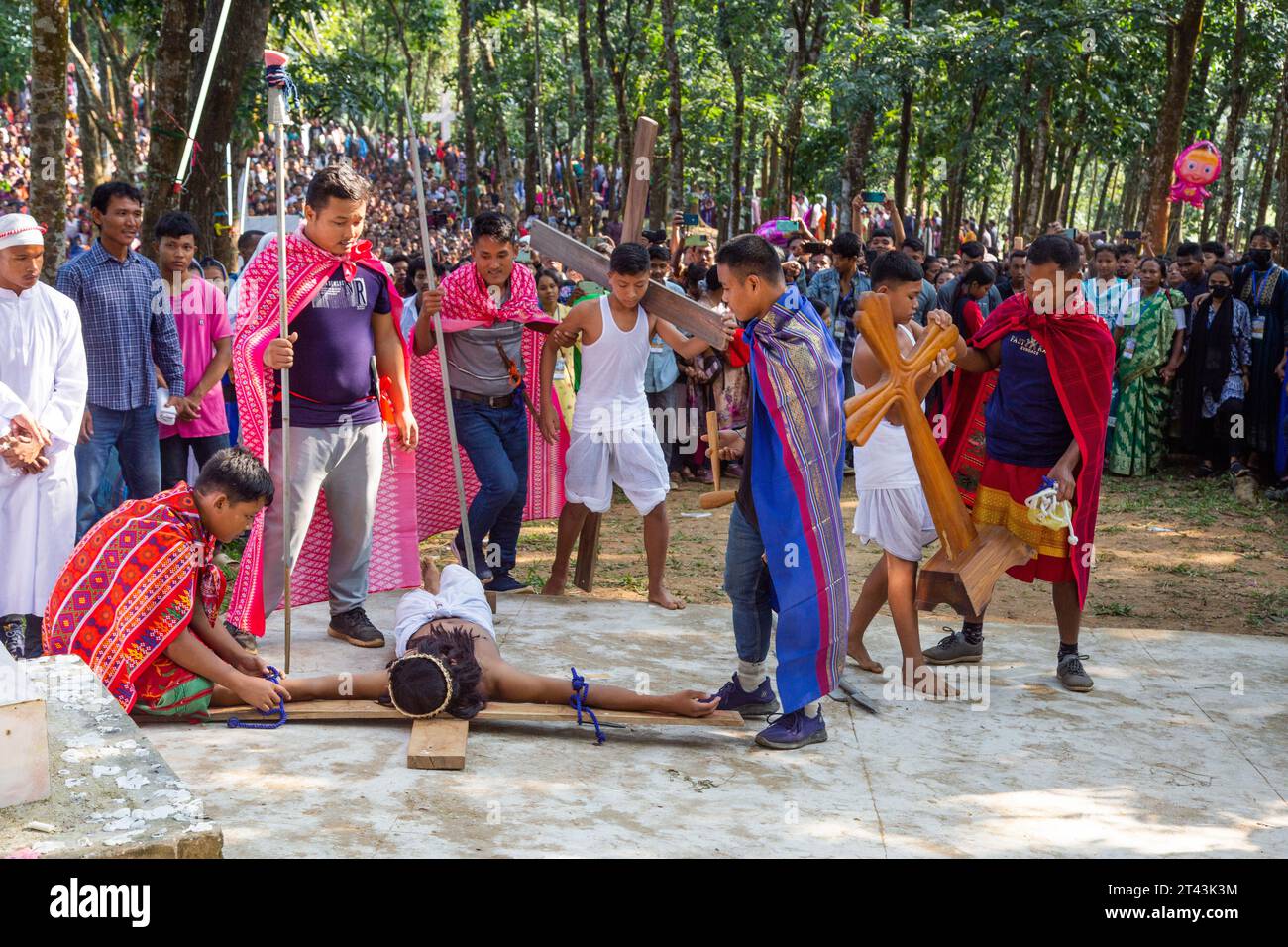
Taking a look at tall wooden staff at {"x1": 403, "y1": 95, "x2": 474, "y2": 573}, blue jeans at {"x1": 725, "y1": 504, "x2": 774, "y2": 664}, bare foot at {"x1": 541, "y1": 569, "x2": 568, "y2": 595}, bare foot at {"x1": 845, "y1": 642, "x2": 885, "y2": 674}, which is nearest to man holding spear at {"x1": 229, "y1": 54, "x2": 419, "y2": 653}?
tall wooden staff at {"x1": 403, "y1": 95, "x2": 474, "y2": 573}

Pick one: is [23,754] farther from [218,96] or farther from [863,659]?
[218,96]

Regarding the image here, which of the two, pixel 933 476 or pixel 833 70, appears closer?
pixel 933 476

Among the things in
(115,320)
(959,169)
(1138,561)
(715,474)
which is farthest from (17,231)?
(959,169)

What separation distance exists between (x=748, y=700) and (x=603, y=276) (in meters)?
2.52

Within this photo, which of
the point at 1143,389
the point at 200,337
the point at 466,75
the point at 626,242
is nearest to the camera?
the point at 626,242

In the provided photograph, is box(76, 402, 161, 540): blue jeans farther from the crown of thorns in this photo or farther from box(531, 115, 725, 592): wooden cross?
the crown of thorns

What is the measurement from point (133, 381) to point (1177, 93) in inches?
500

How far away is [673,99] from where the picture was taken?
17469 mm

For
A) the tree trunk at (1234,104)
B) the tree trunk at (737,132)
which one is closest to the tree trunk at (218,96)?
the tree trunk at (737,132)

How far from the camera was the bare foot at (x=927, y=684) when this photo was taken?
18.6 feet

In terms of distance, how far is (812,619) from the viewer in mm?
4836

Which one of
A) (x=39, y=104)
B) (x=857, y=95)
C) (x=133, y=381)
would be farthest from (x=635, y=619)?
(x=857, y=95)

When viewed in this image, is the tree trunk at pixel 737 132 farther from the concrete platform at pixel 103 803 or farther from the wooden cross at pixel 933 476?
the concrete platform at pixel 103 803
